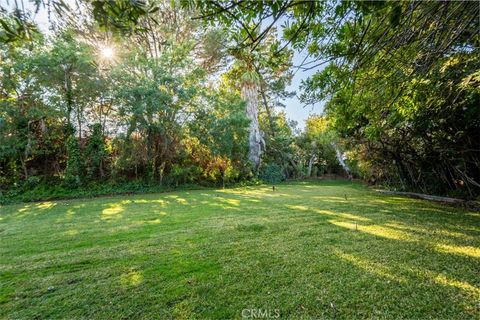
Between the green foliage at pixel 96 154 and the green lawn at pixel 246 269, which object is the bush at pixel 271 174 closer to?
the green foliage at pixel 96 154

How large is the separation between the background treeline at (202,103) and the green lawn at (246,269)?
1.87 metres

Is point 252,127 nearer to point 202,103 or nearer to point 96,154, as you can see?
point 202,103

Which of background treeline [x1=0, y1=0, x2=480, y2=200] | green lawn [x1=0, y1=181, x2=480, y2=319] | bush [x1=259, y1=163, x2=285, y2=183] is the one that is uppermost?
background treeline [x1=0, y1=0, x2=480, y2=200]

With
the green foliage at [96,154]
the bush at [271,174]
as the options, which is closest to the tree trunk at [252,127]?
the bush at [271,174]

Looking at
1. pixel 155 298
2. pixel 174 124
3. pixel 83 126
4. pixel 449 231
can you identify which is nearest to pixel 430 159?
pixel 449 231

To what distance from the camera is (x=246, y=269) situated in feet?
7.42

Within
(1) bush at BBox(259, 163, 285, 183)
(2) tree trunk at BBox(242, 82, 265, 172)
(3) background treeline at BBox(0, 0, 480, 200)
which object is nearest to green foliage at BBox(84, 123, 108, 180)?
(3) background treeline at BBox(0, 0, 480, 200)

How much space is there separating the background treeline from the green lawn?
6.14 ft

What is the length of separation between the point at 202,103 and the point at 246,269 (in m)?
9.63

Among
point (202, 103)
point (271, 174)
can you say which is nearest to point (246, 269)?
point (202, 103)

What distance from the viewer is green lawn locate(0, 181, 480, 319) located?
5.49ft

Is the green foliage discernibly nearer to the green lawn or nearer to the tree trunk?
the green lawn

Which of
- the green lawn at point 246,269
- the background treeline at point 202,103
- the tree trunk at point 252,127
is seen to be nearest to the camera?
the green lawn at point 246,269

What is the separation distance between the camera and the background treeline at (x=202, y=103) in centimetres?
222
